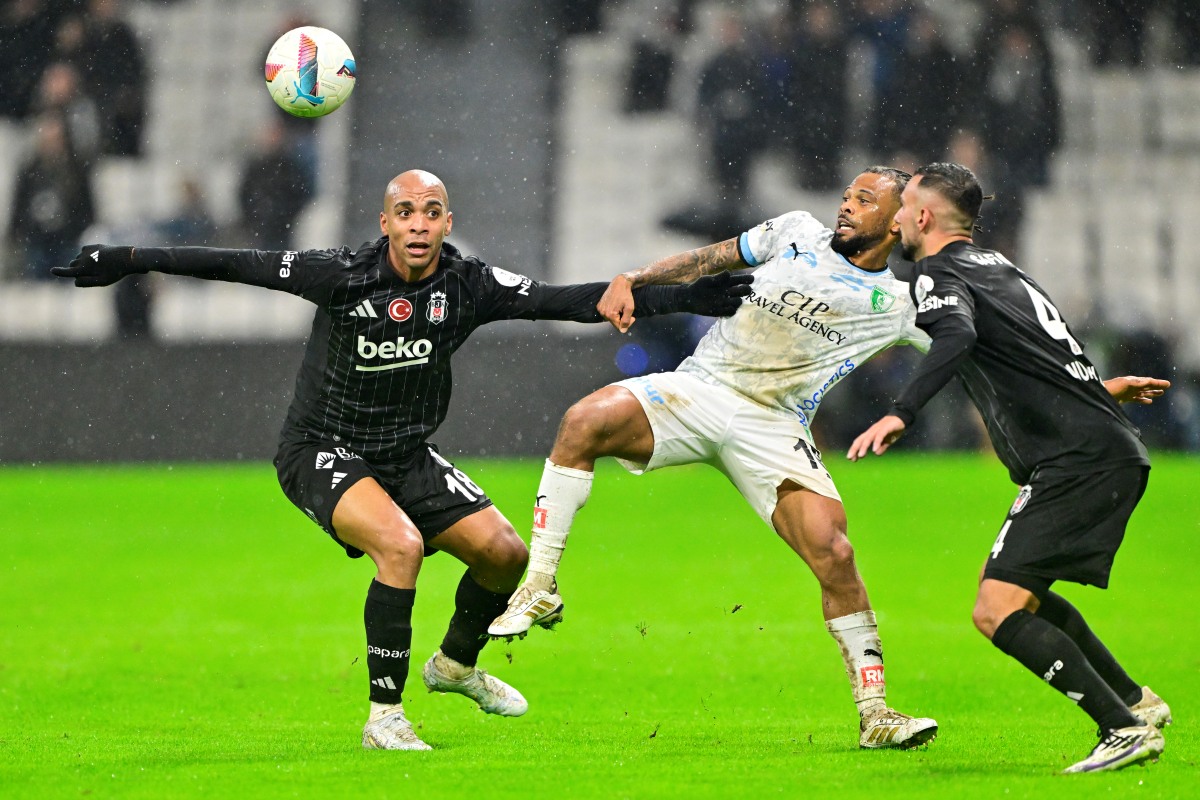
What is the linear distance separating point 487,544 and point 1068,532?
224cm

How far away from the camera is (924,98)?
57.6 feet

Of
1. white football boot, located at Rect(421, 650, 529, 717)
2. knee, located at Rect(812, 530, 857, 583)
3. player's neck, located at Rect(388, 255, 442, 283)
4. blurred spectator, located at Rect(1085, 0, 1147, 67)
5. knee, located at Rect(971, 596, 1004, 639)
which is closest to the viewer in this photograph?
knee, located at Rect(971, 596, 1004, 639)

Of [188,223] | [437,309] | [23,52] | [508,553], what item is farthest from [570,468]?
[23,52]

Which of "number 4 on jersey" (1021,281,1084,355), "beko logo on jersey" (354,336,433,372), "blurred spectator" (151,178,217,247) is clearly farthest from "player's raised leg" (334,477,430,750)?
"blurred spectator" (151,178,217,247)

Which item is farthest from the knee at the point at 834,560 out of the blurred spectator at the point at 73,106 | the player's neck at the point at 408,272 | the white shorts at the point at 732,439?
the blurred spectator at the point at 73,106

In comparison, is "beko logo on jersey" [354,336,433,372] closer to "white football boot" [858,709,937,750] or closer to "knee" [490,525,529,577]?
"knee" [490,525,529,577]

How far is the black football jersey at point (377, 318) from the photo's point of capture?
19.4 feet

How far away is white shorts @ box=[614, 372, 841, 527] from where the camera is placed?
6004 mm

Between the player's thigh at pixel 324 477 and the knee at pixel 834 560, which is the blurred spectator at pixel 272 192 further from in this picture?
the knee at pixel 834 560

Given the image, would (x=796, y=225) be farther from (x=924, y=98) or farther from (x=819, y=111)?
(x=924, y=98)

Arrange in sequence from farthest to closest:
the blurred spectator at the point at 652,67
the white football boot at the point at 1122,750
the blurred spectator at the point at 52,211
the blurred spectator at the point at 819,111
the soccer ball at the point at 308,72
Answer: the blurred spectator at the point at 652,67
the blurred spectator at the point at 819,111
the blurred spectator at the point at 52,211
the soccer ball at the point at 308,72
the white football boot at the point at 1122,750

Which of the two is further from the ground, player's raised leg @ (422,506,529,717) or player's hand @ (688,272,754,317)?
player's hand @ (688,272,754,317)

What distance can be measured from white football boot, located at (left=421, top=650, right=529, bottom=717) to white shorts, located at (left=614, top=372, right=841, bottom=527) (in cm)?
111

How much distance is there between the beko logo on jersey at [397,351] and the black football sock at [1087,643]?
252 cm
